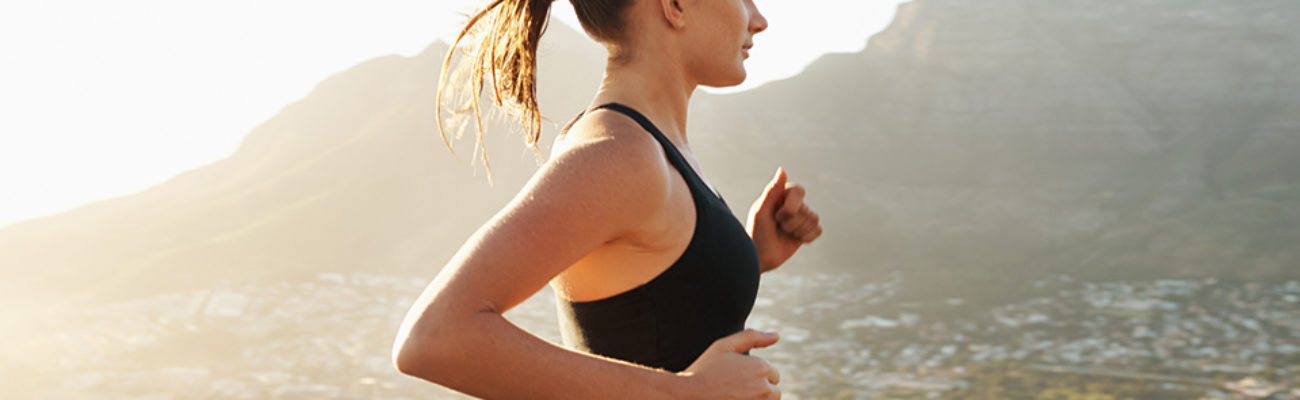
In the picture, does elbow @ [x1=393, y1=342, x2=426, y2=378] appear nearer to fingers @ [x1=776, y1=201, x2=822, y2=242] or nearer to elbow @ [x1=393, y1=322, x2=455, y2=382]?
elbow @ [x1=393, y1=322, x2=455, y2=382]

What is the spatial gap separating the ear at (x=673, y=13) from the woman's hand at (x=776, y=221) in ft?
1.98

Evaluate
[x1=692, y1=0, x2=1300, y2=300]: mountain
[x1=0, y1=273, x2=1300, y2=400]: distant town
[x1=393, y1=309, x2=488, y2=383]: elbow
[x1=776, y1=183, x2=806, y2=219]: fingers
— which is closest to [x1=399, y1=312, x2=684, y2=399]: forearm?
[x1=393, y1=309, x2=488, y2=383]: elbow

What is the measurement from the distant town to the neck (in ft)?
27.3

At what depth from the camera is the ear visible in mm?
1630

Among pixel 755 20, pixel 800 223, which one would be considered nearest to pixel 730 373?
pixel 755 20

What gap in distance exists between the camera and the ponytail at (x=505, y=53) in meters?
1.67

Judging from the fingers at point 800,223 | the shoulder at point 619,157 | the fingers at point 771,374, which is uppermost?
the shoulder at point 619,157

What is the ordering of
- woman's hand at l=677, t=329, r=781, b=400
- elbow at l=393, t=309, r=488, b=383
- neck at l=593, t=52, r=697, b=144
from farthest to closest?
neck at l=593, t=52, r=697, b=144 → woman's hand at l=677, t=329, r=781, b=400 → elbow at l=393, t=309, r=488, b=383

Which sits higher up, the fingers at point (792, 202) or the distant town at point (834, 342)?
the fingers at point (792, 202)

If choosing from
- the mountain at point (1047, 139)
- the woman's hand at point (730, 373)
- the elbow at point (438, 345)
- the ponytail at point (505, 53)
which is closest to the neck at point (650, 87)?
the ponytail at point (505, 53)

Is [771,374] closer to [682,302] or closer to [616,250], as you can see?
[682,302]

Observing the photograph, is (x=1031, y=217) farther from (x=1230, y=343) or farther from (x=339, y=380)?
(x=339, y=380)

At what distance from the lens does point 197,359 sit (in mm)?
14828

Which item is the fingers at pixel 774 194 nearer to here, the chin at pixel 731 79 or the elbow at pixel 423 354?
the chin at pixel 731 79
